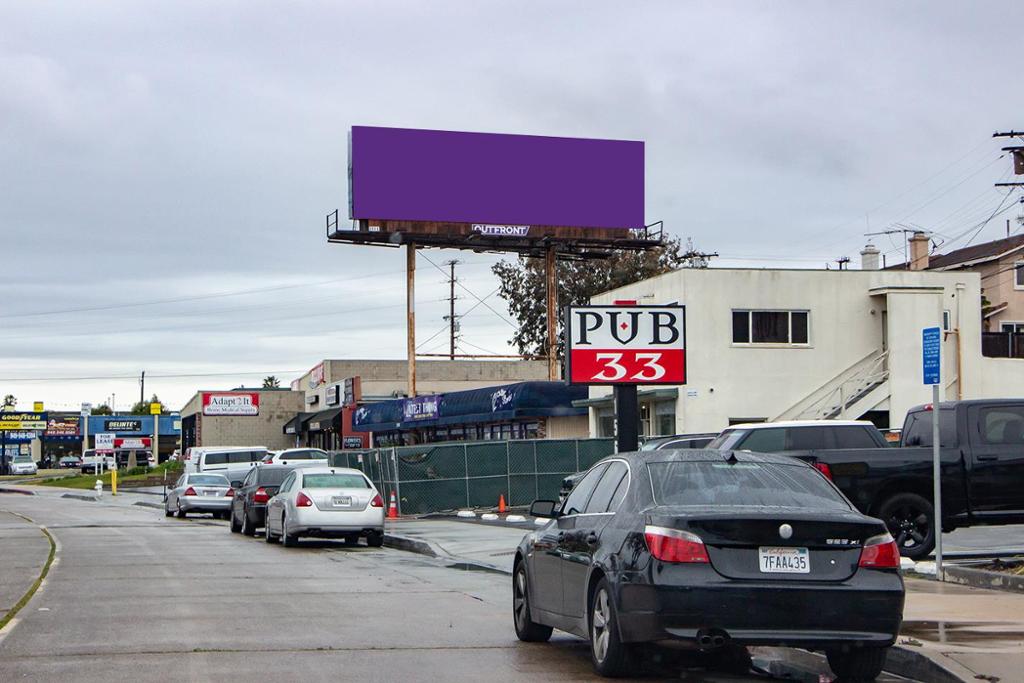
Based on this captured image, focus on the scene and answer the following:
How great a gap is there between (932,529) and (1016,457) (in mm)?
1414

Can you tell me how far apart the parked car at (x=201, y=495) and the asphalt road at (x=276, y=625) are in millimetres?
16746

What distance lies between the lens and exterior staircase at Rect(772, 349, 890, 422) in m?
39.9

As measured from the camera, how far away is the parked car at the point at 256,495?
28031 millimetres

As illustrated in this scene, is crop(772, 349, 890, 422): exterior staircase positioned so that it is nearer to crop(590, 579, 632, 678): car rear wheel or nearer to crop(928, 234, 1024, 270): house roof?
crop(928, 234, 1024, 270): house roof

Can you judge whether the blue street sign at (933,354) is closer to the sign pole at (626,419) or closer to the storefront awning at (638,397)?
the sign pole at (626,419)

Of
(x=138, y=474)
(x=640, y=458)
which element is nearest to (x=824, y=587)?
(x=640, y=458)

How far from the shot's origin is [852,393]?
4019cm

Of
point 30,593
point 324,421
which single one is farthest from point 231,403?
point 30,593

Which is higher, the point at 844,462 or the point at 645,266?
the point at 645,266

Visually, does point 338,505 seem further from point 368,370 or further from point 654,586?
point 368,370

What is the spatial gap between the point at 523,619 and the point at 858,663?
3098 millimetres

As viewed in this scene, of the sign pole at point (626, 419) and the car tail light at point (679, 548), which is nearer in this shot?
the car tail light at point (679, 548)

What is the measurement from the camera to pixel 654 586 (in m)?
8.55

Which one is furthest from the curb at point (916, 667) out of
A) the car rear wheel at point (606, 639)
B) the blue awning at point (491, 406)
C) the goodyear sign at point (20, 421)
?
the goodyear sign at point (20, 421)
